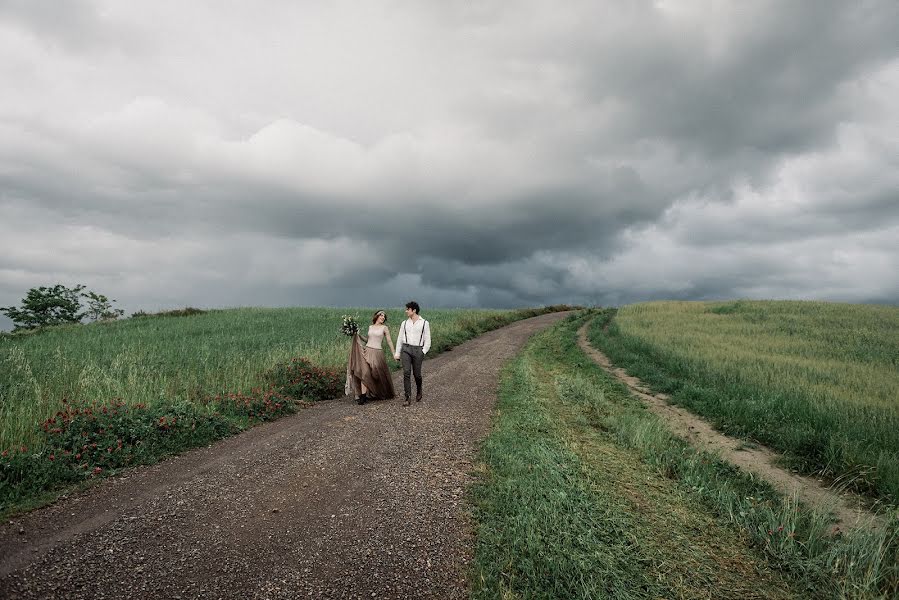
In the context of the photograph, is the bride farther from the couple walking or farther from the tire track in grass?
the tire track in grass

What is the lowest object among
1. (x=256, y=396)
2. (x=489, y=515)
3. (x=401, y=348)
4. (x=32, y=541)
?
(x=489, y=515)

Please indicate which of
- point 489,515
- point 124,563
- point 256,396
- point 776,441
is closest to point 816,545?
point 489,515

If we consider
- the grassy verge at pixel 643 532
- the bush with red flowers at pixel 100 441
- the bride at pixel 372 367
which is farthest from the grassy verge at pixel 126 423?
the grassy verge at pixel 643 532

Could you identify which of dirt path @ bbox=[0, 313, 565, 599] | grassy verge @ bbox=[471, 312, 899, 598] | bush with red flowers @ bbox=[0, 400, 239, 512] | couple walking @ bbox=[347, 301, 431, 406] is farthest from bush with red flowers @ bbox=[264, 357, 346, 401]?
grassy verge @ bbox=[471, 312, 899, 598]

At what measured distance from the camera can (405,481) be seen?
6203 millimetres

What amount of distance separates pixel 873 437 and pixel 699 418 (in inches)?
141

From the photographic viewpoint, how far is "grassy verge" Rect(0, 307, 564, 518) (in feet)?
19.8

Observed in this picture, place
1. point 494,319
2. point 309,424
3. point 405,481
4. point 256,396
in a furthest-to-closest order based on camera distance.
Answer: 1. point 494,319
2. point 256,396
3. point 309,424
4. point 405,481

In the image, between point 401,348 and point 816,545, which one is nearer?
point 816,545

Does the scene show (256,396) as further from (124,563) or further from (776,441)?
(776,441)

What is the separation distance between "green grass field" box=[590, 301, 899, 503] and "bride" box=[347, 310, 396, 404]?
881cm

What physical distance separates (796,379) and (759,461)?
17.9ft

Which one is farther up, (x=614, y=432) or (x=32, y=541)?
(x=32, y=541)

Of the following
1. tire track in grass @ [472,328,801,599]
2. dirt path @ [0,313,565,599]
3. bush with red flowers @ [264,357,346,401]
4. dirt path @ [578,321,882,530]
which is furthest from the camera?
bush with red flowers @ [264,357,346,401]
